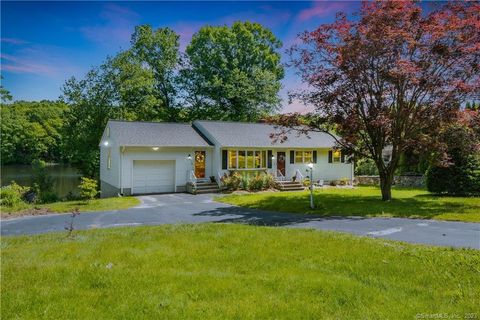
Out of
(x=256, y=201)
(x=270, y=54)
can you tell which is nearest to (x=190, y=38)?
(x=270, y=54)

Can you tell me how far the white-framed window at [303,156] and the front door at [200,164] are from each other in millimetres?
8258

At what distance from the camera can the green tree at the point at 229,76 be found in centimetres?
4044

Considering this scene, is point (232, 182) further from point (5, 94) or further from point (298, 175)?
point (5, 94)

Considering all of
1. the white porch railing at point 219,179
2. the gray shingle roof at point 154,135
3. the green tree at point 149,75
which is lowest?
the white porch railing at point 219,179

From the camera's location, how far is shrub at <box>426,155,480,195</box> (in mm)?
19625

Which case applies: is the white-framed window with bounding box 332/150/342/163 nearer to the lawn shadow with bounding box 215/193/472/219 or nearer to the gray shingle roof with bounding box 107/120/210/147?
the gray shingle roof with bounding box 107/120/210/147

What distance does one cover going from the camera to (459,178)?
20.0 metres

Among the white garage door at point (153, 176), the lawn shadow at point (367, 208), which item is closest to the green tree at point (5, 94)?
the white garage door at point (153, 176)

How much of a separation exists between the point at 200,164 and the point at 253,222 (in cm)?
1459

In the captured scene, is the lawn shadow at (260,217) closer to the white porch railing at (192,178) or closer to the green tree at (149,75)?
the white porch railing at (192,178)

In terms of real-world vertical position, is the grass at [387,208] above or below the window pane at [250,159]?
below

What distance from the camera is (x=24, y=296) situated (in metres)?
4.98

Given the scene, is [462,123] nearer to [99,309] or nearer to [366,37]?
[366,37]

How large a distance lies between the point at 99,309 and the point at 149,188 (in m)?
20.4
